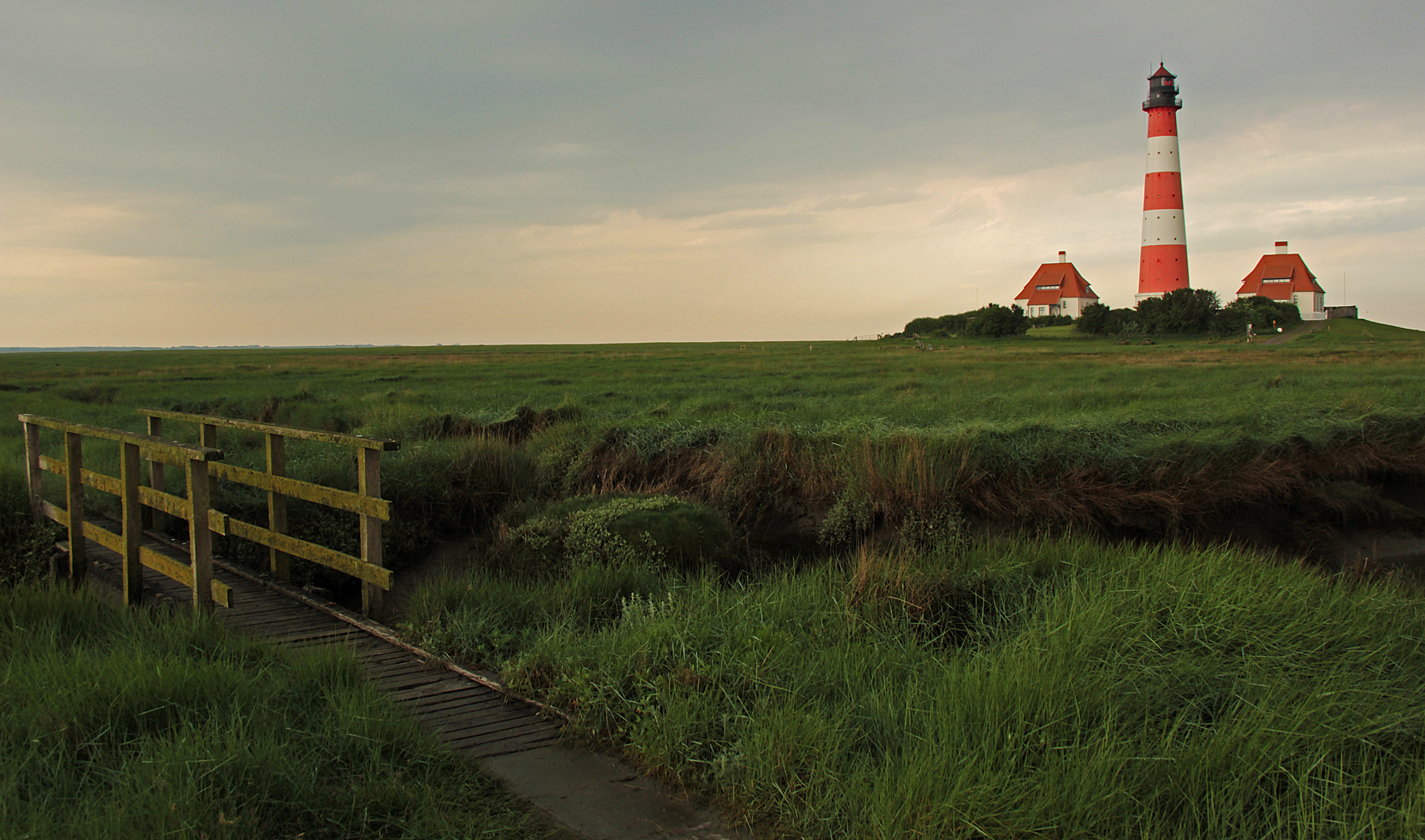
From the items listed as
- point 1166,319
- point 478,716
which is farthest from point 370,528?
point 1166,319

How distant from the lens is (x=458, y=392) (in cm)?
2914

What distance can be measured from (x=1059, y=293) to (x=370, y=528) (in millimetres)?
93344

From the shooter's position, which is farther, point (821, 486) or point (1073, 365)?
point (1073, 365)

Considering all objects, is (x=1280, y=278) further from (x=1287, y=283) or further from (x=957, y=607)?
(x=957, y=607)

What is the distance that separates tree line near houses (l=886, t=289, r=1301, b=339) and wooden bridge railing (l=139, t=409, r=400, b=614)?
58659mm

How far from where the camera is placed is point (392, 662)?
249 inches

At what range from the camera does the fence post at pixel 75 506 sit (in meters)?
8.50

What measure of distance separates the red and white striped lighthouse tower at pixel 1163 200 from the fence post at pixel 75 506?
222 feet

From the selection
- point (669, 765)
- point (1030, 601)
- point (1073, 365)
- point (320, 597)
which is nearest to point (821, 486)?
point (1030, 601)

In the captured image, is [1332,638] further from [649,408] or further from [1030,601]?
[649,408]

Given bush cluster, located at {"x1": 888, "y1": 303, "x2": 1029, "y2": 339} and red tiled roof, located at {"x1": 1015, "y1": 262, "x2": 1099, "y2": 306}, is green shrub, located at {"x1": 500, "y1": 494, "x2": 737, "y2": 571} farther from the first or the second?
red tiled roof, located at {"x1": 1015, "y1": 262, "x2": 1099, "y2": 306}

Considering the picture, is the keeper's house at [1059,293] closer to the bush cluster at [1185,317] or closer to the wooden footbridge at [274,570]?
the bush cluster at [1185,317]

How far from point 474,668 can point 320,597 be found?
2.90 m

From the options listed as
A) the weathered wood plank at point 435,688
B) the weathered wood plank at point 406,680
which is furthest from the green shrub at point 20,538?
the weathered wood plank at point 435,688
